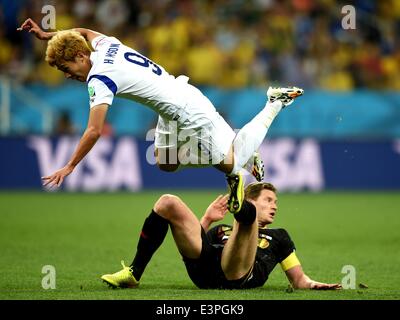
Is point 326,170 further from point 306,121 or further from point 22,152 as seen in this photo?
point 22,152

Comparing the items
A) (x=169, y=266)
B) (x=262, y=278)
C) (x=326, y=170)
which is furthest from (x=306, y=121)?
(x=262, y=278)

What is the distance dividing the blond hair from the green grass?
180cm

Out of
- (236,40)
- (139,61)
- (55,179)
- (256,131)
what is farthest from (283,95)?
(236,40)

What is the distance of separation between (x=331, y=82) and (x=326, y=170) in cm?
219

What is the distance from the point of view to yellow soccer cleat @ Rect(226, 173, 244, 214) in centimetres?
691

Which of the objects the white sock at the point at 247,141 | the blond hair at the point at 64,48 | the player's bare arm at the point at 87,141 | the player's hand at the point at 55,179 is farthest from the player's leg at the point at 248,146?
the blond hair at the point at 64,48

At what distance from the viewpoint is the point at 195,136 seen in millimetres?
7539

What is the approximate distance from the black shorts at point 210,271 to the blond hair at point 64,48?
1.70 metres

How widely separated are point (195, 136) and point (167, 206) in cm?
75

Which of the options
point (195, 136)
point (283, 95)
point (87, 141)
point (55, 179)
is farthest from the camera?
point (283, 95)

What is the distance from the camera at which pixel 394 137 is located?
61.8 feet

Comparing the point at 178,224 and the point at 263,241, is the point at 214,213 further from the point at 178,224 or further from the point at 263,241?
the point at 178,224

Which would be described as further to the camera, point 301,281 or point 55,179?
point 301,281

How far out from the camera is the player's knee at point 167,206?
7066 millimetres
